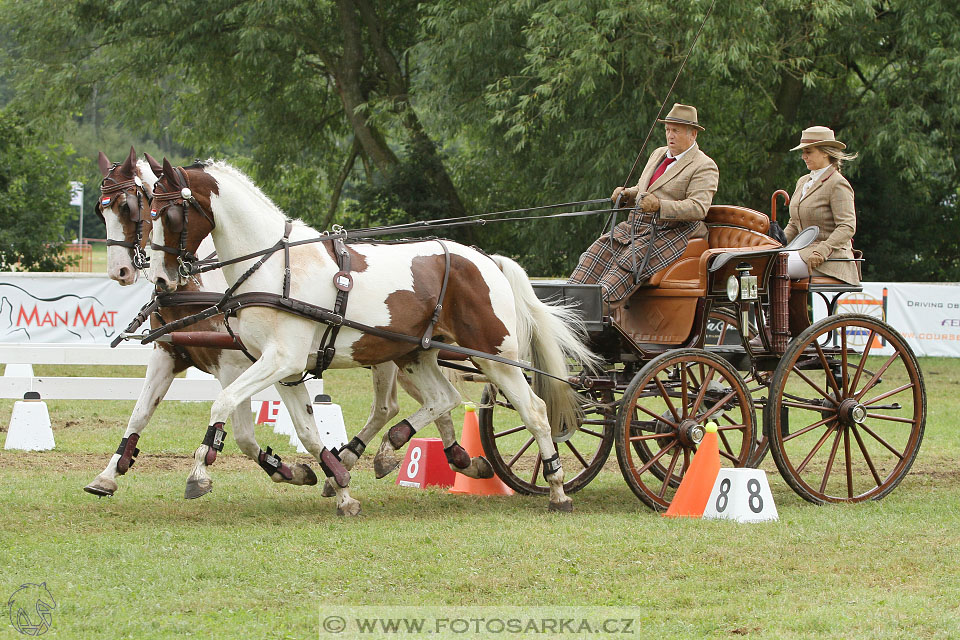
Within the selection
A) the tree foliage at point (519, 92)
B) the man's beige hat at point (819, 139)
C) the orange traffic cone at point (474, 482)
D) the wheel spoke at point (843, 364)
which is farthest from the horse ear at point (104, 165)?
the tree foliage at point (519, 92)

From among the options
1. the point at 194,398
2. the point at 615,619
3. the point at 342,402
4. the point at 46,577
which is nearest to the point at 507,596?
the point at 615,619

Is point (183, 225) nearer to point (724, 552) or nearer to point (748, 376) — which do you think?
point (724, 552)

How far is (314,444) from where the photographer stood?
23.0ft

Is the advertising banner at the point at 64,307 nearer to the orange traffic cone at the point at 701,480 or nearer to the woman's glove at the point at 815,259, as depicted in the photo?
the woman's glove at the point at 815,259

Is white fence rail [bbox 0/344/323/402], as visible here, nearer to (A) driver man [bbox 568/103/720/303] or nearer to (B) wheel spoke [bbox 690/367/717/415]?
(A) driver man [bbox 568/103/720/303]

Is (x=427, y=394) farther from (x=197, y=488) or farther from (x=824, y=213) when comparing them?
(x=824, y=213)

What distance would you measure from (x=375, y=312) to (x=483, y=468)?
4.85 ft

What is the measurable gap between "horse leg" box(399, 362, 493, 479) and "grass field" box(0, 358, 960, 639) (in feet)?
0.70

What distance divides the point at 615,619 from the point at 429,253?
3.16m

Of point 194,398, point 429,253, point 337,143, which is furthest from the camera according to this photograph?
point 337,143

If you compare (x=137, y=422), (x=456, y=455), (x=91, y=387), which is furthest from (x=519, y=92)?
(x=137, y=422)

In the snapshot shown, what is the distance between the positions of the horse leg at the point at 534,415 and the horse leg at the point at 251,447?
1.33 m

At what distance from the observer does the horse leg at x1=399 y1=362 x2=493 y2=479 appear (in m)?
7.45

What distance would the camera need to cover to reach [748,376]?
8.42 metres
